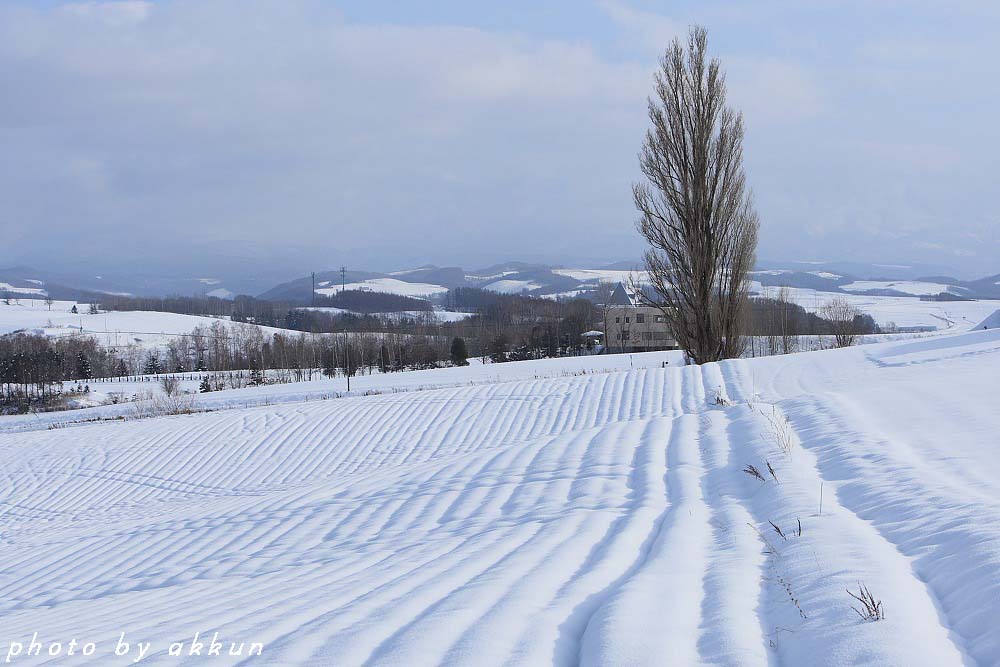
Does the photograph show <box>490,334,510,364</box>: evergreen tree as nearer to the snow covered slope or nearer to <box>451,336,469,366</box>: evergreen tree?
<box>451,336,469,366</box>: evergreen tree

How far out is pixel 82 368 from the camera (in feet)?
225

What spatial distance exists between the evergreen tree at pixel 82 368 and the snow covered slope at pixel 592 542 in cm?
6266

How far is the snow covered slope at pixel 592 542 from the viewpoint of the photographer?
291 cm

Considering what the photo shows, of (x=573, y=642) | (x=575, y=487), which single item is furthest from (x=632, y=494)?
(x=573, y=642)

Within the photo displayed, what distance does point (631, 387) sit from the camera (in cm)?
1552

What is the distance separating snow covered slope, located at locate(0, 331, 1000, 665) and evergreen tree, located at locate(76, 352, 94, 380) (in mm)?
62656

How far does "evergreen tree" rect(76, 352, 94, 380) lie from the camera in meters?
68.3

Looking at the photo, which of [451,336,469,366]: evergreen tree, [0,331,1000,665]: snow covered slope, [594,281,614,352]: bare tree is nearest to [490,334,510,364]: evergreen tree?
[451,336,469,366]: evergreen tree

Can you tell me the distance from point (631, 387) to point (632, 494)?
9264 mm

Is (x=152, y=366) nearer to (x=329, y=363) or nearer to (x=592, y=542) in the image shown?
(x=329, y=363)

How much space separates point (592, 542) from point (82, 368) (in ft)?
249

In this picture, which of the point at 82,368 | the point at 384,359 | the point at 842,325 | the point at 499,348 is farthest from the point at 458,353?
the point at 82,368

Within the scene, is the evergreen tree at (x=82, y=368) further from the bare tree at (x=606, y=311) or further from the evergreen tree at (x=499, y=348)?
the bare tree at (x=606, y=311)

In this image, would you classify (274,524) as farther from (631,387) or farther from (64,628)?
(631,387)
